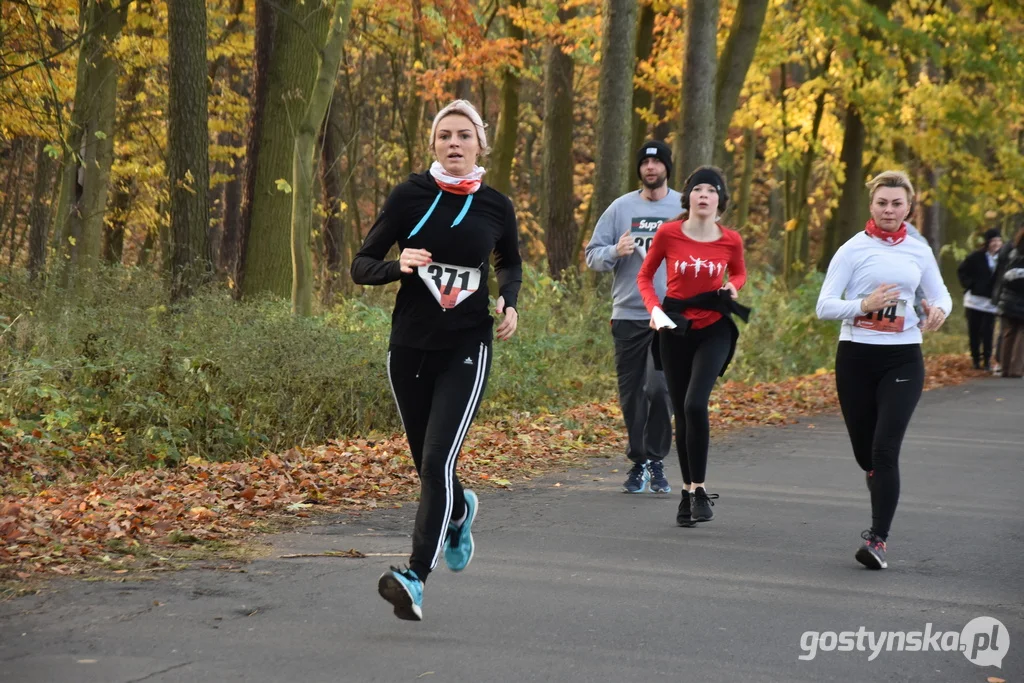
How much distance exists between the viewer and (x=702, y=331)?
809 cm

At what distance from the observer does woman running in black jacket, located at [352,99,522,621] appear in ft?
18.9

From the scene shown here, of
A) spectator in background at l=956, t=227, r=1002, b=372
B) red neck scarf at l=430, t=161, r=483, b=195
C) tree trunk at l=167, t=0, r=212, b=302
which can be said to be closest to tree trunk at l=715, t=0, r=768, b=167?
spectator in background at l=956, t=227, r=1002, b=372

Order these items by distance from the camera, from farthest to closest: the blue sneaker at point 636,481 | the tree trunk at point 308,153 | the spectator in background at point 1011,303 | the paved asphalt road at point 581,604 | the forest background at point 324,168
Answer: the spectator in background at point 1011,303 → the tree trunk at point 308,153 → the forest background at point 324,168 → the blue sneaker at point 636,481 → the paved asphalt road at point 581,604

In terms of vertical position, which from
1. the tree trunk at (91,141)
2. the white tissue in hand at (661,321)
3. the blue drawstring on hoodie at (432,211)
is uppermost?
the tree trunk at (91,141)

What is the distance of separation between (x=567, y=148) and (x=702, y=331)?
1530cm

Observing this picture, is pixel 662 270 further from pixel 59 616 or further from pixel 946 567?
pixel 59 616

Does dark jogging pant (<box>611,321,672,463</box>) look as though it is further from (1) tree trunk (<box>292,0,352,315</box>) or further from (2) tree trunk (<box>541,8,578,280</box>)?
(2) tree trunk (<box>541,8,578,280</box>)

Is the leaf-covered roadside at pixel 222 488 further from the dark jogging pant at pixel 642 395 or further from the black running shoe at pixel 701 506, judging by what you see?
A: the black running shoe at pixel 701 506

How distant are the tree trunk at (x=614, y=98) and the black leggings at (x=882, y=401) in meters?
11.1

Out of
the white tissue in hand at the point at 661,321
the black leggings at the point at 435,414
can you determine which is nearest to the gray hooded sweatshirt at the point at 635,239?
the white tissue in hand at the point at 661,321

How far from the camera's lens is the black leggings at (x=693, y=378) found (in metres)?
7.98

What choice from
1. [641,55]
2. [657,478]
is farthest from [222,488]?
[641,55]

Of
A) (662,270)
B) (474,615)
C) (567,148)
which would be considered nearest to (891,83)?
(567,148)

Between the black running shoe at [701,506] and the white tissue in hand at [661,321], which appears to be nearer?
the white tissue in hand at [661,321]
